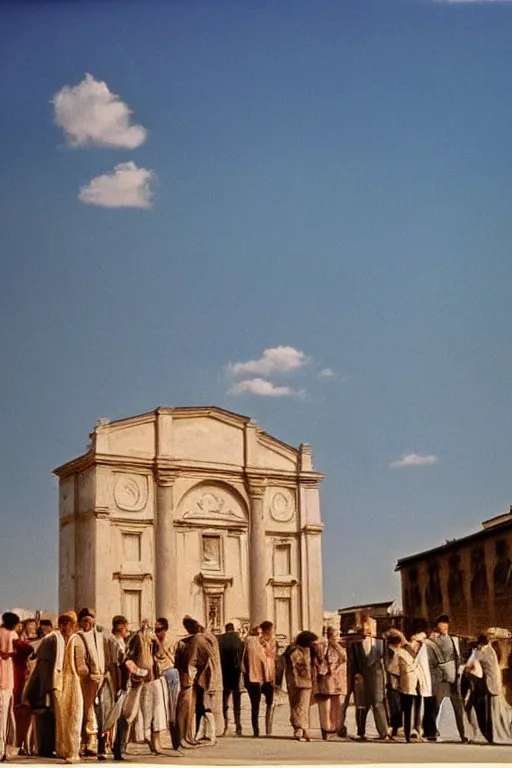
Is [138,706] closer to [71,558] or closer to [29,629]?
[29,629]

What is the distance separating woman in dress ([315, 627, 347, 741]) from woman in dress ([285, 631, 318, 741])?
0.10 m

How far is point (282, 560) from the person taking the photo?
16281 millimetres

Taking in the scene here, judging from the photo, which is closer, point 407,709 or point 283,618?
point 407,709

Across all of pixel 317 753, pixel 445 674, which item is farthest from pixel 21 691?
pixel 445 674

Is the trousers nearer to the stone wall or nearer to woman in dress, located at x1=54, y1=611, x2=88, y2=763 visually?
woman in dress, located at x1=54, y1=611, x2=88, y2=763

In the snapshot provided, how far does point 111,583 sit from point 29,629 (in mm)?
3589

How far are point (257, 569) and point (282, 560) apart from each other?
0.39m

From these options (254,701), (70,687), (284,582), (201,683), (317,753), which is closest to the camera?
(70,687)

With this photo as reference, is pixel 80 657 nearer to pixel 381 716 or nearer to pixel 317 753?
pixel 317 753

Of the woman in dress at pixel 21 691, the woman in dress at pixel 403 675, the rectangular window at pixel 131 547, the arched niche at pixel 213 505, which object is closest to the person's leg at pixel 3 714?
the woman in dress at pixel 21 691

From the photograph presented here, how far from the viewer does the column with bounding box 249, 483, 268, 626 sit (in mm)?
16234

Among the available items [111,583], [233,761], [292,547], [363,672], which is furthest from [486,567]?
[233,761]

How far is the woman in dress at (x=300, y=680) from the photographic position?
39.2ft

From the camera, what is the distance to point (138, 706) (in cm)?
1091
